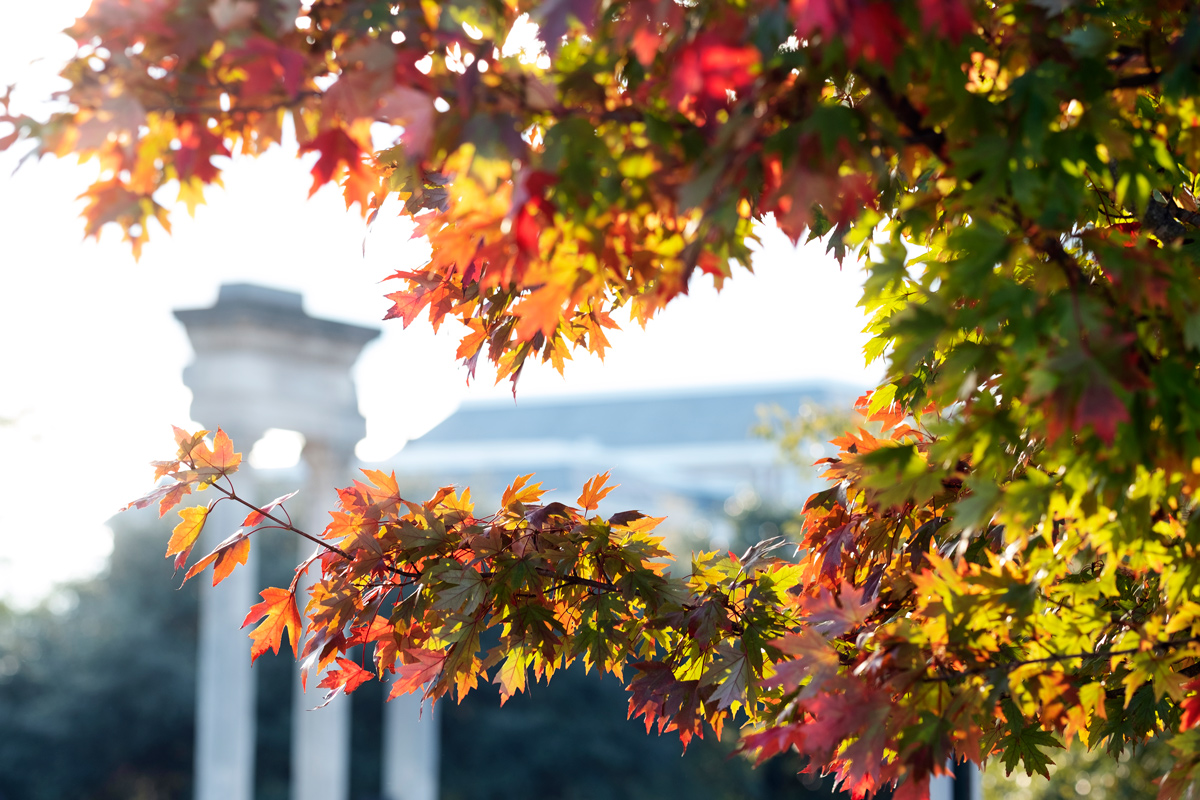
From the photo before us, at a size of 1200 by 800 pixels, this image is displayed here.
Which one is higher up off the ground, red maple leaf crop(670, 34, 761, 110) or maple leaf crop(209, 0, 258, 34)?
maple leaf crop(209, 0, 258, 34)

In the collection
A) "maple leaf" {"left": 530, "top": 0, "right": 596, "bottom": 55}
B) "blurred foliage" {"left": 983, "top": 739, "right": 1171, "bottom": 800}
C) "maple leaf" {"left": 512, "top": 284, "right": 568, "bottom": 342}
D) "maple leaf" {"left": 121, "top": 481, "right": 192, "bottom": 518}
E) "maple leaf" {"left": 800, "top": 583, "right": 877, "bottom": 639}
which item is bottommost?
"blurred foliage" {"left": 983, "top": 739, "right": 1171, "bottom": 800}

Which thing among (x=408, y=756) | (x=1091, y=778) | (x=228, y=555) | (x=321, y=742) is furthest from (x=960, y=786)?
(x=408, y=756)

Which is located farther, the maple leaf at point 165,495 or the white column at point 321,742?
the white column at point 321,742

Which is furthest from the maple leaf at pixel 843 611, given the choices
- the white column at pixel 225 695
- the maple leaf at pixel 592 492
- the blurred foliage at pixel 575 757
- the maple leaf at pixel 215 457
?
the blurred foliage at pixel 575 757

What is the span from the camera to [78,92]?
1753 millimetres

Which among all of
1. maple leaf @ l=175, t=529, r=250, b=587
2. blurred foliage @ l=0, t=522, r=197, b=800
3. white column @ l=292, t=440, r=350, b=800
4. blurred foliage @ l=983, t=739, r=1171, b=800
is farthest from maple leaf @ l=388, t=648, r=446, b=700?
blurred foliage @ l=0, t=522, r=197, b=800

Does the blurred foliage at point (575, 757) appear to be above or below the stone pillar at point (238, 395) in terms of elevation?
below

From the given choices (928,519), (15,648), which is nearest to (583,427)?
(15,648)

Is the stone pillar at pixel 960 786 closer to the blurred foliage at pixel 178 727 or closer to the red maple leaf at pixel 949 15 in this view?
the red maple leaf at pixel 949 15

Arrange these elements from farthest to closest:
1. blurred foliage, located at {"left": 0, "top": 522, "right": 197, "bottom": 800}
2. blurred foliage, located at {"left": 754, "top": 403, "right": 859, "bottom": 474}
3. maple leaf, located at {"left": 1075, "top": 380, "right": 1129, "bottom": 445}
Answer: blurred foliage, located at {"left": 0, "top": 522, "right": 197, "bottom": 800} < blurred foliage, located at {"left": 754, "top": 403, "right": 859, "bottom": 474} < maple leaf, located at {"left": 1075, "top": 380, "right": 1129, "bottom": 445}

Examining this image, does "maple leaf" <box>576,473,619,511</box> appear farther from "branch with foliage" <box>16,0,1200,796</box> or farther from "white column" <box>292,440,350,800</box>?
"white column" <box>292,440,350,800</box>

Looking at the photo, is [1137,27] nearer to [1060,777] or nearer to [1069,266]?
[1069,266]

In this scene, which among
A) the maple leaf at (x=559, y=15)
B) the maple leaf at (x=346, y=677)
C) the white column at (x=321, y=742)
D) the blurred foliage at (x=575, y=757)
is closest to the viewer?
the maple leaf at (x=559, y=15)

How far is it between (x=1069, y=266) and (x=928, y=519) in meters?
1.17
